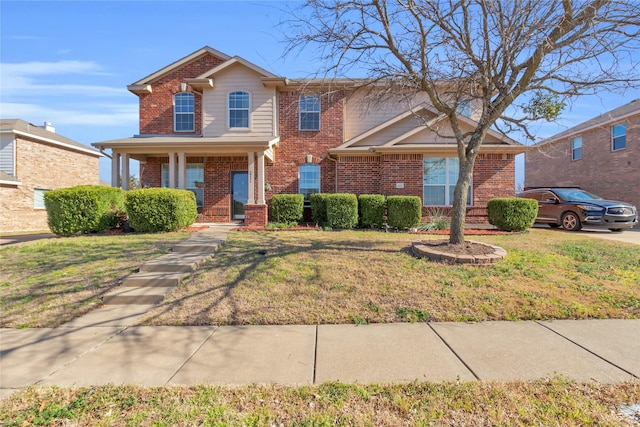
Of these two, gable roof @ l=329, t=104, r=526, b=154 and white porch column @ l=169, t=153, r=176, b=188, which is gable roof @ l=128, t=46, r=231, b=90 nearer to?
white porch column @ l=169, t=153, r=176, b=188

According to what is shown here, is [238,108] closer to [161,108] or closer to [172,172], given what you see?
[161,108]

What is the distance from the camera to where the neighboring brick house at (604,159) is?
1628cm

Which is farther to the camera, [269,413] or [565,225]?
[565,225]

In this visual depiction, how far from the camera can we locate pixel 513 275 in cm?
554

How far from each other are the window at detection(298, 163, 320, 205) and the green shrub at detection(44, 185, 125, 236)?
7457mm

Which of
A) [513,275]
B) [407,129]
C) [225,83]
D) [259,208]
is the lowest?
[513,275]

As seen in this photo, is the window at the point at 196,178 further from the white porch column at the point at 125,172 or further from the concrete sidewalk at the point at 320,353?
the concrete sidewalk at the point at 320,353

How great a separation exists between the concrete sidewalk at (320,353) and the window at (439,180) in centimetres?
922

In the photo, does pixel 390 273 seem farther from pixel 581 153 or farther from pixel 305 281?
pixel 581 153

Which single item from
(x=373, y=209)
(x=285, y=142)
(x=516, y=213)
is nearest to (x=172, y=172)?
(x=285, y=142)

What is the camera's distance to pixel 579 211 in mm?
12086

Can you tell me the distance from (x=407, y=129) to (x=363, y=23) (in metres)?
7.33

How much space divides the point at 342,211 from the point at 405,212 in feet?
7.20

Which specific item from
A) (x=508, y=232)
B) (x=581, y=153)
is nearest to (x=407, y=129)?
(x=508, y=232)
